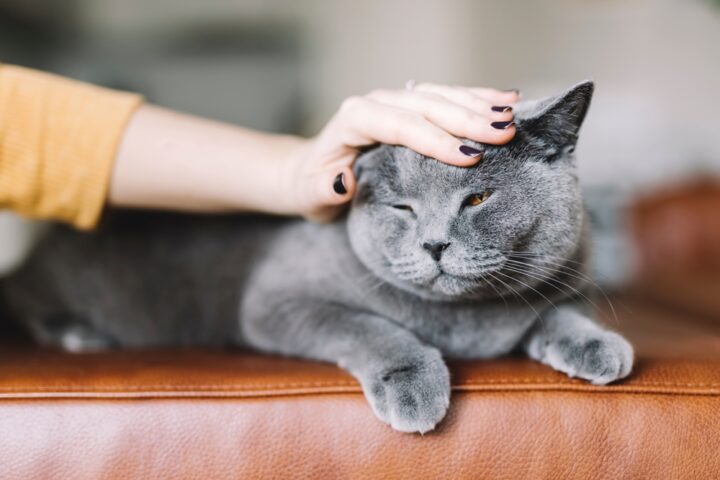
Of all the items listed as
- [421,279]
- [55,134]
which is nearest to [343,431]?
[421,279]

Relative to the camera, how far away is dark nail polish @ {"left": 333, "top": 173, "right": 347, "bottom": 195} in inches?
33.1

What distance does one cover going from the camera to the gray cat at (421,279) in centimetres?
80

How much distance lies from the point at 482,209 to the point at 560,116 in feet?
0.49

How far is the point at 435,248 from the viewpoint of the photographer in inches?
31.6

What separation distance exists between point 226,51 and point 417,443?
2866mm

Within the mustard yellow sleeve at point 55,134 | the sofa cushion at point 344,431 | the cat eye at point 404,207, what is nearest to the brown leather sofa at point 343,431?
the sofa cushion at point 344,431

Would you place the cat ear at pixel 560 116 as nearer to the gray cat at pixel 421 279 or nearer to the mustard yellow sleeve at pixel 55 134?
the gray cat at pixel 421 279

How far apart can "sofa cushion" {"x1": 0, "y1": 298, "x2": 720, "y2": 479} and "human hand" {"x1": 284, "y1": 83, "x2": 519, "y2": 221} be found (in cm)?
26

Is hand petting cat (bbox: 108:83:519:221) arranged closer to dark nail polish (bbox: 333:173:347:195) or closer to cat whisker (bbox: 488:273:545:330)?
dark nail polish (bbox: 333:173:347:195)

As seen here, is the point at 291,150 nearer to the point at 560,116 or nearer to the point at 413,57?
the point at 560,116

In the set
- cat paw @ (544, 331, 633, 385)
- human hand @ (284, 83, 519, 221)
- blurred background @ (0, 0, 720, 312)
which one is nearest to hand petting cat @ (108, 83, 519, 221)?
human hand @ (284, 83, 519, 221)

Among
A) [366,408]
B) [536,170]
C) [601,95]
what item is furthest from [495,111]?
[601,95]

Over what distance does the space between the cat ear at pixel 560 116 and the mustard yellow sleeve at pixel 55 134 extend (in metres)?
0.60

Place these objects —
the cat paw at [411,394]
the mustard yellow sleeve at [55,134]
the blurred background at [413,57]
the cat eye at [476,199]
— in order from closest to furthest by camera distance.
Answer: the cat paw at [411,394], the cat eye at [476,199], the mustard yellow sleeve at [55,134], the blurred background at [413,57]
